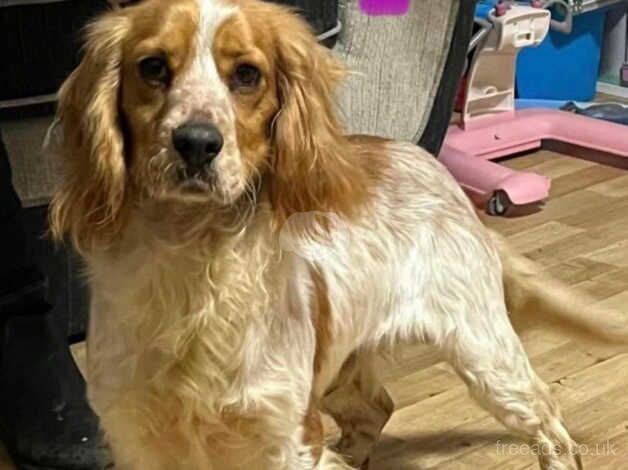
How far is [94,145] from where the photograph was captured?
139 cm

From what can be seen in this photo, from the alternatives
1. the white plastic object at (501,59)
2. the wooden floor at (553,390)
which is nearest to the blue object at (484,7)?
the white plastic object at (501,59)

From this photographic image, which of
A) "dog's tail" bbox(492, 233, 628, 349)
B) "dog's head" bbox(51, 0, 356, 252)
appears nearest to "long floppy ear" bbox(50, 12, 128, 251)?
"dog's head" bbox(51, 0, 356, 252)

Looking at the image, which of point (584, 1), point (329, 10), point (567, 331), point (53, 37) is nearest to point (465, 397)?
point (567, 331)

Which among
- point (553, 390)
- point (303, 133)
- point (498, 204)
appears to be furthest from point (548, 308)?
point (498, 204)

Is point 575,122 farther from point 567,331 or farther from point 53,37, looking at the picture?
point 53,37

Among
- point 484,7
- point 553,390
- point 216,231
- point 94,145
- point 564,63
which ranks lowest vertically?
point 553,390

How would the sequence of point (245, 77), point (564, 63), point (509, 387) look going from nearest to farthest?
point (245, 77) → point (509, 387) → point (564, 63)

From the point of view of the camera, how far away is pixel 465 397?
2.19 m

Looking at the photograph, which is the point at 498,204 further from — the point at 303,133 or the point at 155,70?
the point at 155,70

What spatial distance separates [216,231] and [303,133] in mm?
161

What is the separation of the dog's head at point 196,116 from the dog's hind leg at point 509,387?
1.35 feet

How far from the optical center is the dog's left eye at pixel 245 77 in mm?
1387

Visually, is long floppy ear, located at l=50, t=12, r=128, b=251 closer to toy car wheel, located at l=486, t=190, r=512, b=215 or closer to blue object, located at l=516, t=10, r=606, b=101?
toy car wheel, located at l=486, t=190, r=512, b=215

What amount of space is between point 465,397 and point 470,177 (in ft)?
3.71
